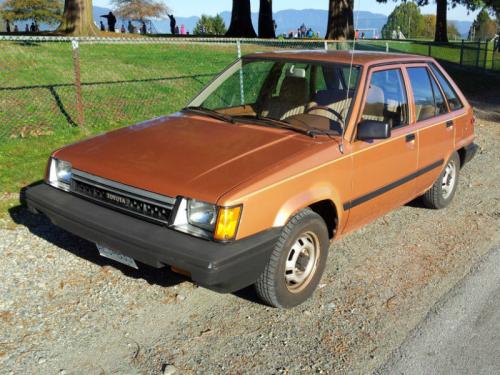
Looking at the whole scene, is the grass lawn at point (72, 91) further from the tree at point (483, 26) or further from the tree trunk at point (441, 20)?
the tree at point (483, 26)

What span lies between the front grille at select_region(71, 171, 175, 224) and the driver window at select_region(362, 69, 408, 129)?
6.14 ft

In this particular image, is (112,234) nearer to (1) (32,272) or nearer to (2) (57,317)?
(2) (57,317)

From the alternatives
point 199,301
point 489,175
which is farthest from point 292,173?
point 489,175

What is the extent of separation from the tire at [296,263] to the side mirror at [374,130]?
778mm

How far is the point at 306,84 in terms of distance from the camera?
182 inches

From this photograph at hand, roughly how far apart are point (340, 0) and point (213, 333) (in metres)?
19.0

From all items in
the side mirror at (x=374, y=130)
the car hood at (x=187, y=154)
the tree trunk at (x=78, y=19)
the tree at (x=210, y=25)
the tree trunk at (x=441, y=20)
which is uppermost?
the tree at (x=210, y=25)

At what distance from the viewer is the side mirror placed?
399 centimetres

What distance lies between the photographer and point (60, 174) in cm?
399

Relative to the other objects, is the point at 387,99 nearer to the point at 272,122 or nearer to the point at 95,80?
the point at 272,122

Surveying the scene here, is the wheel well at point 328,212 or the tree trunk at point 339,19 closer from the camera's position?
the wheel well at point 328,212

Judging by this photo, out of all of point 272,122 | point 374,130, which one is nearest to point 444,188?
point 374,130

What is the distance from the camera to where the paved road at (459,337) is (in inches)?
126

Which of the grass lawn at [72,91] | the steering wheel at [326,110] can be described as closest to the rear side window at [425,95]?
the steering wheel at [326,110]
